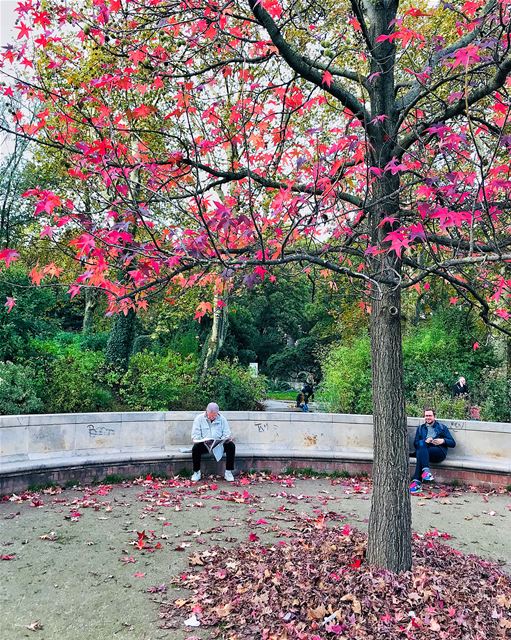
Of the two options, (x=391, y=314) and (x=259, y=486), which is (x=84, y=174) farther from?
(x=259, y=486)

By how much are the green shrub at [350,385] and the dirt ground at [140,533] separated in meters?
3.41

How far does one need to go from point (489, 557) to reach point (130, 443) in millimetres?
5165

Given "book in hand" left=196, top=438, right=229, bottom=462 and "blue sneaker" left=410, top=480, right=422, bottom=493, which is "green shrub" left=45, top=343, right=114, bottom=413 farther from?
"blue sneaker" left=410, top=480, right=422, bottom=493

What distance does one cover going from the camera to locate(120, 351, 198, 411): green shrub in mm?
10531

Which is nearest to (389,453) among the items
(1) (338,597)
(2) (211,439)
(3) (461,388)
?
(1) (338,597)

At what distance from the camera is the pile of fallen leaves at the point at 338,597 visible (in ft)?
10.8

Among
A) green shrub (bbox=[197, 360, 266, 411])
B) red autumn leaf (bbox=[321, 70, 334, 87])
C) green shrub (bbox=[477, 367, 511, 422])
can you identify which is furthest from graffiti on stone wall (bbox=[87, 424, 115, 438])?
green shrub (bbox=[477, 367, 511, 422])

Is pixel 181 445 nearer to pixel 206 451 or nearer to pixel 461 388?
pixel 206 451

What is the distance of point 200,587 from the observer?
3973 millimetres

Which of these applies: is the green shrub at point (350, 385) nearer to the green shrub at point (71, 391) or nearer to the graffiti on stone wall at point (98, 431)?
the green shrub at point (71, 391)

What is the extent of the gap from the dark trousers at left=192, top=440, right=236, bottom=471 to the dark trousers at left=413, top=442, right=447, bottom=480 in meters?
2.75

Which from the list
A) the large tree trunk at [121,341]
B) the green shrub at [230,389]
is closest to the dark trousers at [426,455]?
the green shrub at [230,389]

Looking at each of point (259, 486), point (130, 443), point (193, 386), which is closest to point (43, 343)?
point (193, 386)

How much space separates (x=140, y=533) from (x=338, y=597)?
222cm
